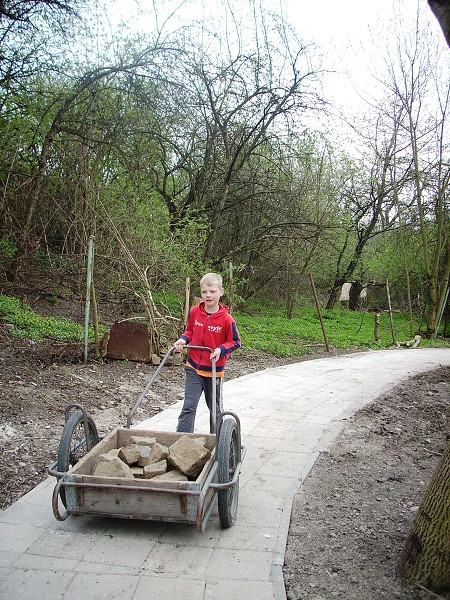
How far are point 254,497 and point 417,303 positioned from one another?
18687mm

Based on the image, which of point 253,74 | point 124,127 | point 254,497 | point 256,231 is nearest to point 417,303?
point 256,231

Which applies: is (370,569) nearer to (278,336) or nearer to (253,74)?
(278,336)

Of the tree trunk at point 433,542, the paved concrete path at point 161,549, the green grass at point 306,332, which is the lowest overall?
the green grass at point 306,332

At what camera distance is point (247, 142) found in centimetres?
1559

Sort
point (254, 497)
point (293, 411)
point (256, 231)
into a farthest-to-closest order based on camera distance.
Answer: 1. point (256, 231)
2. point (293, 411)
3. point (254, 497)

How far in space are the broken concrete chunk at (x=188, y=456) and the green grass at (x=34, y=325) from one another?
18.7 feet

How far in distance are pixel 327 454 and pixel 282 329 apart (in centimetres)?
1062

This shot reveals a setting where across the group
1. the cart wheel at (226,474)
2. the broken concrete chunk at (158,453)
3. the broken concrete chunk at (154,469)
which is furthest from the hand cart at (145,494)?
the broken concrete chunk at (158,453)

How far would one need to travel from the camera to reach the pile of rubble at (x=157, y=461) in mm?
3498

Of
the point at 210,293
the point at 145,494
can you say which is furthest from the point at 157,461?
the point at 210,293

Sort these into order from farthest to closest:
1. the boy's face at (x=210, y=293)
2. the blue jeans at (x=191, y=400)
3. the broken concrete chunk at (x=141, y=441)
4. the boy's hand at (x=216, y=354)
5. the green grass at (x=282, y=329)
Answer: the green grass at (x=282, y=329)
the blue jeans at (x=191, y=400)
the boy's face at (x=210, y=293)
the boy's hand at (x=216, y=354)
the broken concrete chunk at (x=141, y=441)

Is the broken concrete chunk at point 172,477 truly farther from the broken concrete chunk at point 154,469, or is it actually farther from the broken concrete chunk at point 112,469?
the broken concrete chunk at point 112,469

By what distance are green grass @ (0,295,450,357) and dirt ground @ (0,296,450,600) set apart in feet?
3.32

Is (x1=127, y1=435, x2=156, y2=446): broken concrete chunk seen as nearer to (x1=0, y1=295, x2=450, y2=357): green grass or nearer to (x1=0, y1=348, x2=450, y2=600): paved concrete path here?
(x1=0, y1=348, x2=450, y2=600): paved concrete path
